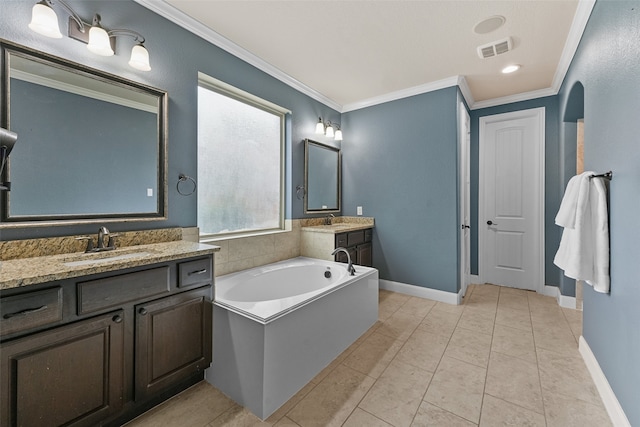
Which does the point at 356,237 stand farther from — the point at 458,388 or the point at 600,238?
the point at 600,238

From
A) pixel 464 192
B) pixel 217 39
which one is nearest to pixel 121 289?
pixel 217 39

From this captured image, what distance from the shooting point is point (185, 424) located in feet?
4.86

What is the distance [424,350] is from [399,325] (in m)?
0.45

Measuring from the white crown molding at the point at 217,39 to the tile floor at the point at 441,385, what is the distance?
261cm

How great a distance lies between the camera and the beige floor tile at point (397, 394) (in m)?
1.54

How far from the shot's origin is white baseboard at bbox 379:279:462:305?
3.19 metres

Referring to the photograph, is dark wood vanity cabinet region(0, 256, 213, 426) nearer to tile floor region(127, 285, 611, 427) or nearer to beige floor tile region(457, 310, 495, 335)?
tile floor region(127, 285, 611, 427)

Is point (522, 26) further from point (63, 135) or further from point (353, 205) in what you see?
point (63, 135)

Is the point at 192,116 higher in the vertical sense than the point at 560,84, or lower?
lower

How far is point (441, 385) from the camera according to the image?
1.79m

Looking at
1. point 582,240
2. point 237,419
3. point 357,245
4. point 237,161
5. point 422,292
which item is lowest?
point 237,419

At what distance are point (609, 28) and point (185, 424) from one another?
3243 millimetres

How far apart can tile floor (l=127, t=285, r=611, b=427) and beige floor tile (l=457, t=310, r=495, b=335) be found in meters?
0.02

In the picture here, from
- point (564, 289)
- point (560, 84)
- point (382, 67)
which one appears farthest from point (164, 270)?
point (560, 84)
